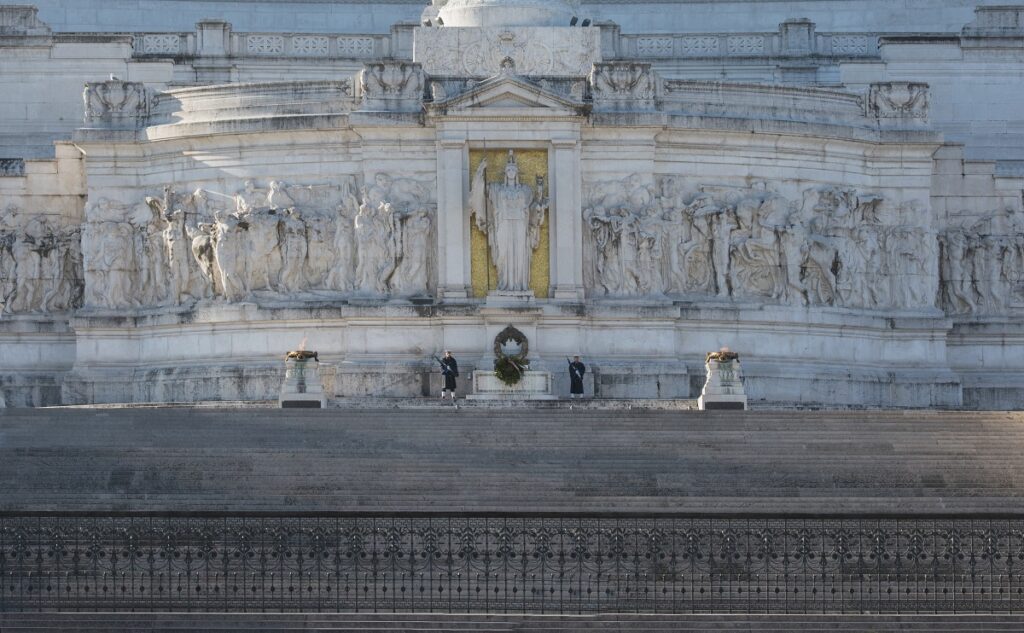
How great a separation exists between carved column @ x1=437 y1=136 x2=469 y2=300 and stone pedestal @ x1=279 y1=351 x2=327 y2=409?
166 inches

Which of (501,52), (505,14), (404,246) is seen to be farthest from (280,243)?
(505,14)

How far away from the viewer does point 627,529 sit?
29.2 m

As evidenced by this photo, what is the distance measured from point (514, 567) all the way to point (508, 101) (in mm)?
19211

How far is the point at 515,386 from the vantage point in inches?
1785

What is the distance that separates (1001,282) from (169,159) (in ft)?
56.3

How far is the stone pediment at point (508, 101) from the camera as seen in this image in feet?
154

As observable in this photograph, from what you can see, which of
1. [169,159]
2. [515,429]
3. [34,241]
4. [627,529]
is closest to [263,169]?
[169,159]

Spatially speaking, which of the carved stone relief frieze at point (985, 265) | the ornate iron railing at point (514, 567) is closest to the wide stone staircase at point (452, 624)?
the ornate iron railing at point (514, 567)

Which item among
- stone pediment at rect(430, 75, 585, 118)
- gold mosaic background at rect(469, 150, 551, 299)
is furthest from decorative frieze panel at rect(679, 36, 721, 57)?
gold mosaic background at rect(469, 150, 551, 299)

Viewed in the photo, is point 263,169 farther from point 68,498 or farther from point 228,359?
point 68,498

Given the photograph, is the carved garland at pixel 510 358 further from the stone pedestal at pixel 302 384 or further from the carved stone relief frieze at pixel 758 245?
the stone pedestal at pixel 302 384

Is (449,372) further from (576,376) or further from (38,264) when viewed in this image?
(38,264)

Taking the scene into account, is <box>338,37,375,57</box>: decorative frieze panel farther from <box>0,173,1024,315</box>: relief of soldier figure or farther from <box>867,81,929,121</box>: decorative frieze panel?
<box>867,81,929,121</box>: decorative frieze panel

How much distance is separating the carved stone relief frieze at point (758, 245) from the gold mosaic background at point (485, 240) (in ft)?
2.96
